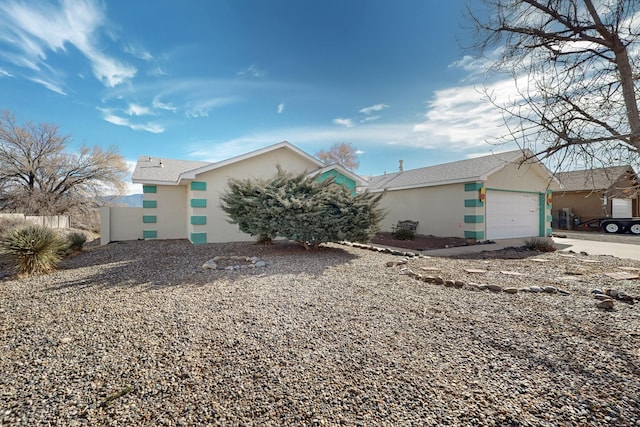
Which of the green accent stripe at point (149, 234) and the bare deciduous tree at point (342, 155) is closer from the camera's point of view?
the green accent stripe at point (149, 234)

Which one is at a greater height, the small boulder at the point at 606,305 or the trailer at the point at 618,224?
the trailer at the point at 618,224

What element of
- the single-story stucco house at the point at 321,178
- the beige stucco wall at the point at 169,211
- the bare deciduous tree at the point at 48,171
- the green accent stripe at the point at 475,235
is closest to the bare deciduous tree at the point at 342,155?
the single-story stucco house at the point at 321,178

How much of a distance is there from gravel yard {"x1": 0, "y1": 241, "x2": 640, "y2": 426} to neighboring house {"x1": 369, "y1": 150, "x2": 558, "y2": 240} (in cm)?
699

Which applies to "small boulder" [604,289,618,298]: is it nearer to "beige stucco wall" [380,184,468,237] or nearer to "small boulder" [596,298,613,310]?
"small boulder" [596,298,613,310]

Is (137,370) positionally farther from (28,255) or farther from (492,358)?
(28,255)

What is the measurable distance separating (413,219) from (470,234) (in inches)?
126

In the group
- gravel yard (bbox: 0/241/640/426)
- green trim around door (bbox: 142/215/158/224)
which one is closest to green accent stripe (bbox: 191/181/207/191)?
green trim around door (bbox: 142/215/158/224)

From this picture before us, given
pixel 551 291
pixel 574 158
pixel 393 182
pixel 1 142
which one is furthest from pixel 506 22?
pixel 1 142

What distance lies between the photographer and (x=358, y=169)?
103ft

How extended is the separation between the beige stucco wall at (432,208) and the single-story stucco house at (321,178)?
0.05 metres

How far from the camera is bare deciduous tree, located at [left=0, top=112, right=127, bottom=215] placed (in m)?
16.7

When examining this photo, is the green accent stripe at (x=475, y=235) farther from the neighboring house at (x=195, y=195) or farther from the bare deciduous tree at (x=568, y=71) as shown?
the bare deciduous tree at (x=568, y=71)

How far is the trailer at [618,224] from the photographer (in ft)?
53.0

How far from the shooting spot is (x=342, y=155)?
105 feet
